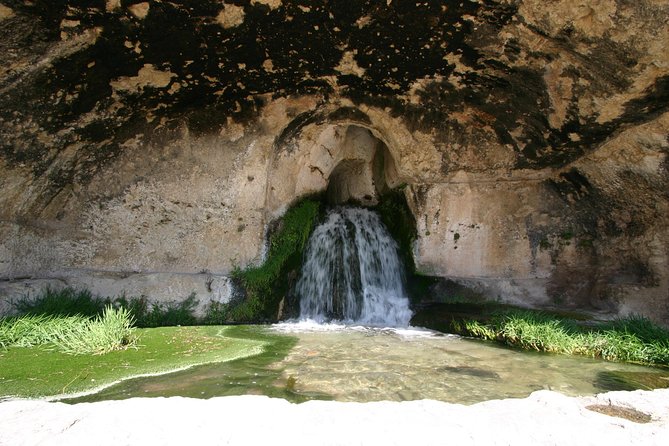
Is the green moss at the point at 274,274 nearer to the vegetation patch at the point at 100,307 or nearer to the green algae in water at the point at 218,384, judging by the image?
the vegetation patch at the point at 100,307

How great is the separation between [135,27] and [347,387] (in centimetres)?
391

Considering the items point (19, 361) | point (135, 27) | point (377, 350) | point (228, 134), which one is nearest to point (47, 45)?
point (135, 27)

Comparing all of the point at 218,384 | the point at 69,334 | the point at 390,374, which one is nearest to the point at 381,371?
the point at 390,374

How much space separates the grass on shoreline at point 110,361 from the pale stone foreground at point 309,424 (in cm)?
109

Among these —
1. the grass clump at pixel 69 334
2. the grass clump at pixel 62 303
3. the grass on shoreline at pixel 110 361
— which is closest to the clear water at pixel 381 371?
the grass on shoreline at pixel 110 361

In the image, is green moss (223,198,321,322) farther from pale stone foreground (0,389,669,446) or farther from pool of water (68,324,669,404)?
pale stone foreground (0,389,669,446)

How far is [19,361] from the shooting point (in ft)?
11.0

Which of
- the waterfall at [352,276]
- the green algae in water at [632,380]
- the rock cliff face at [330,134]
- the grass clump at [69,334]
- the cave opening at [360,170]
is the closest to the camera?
the green algae in water at [632,380]

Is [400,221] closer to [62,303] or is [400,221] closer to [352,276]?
[352,276]

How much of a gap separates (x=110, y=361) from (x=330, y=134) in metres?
4.66

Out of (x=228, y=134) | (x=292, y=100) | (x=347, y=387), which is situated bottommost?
(x=347, y=387)

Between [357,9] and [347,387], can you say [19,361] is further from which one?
[357,9]

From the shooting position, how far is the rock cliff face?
4602 millimetres

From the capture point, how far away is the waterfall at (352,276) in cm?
661
